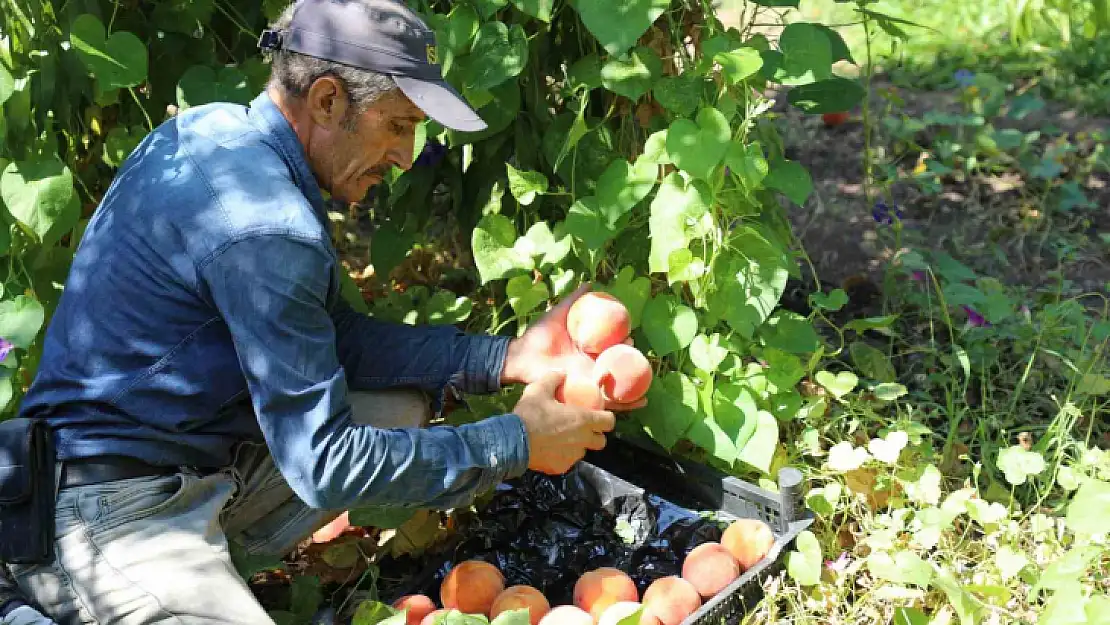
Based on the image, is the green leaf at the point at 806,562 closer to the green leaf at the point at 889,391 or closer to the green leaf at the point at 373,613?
the green leaf at the point at 889,391

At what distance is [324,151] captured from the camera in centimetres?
189

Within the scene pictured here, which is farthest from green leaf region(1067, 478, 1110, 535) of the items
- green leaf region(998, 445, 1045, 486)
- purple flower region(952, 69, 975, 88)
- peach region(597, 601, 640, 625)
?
purple flower region(952, 69, 975, 88)

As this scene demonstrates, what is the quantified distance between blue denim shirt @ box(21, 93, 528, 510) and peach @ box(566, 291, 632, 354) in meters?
0.31

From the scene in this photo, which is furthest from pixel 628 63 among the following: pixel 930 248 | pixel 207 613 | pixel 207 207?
pixel 930 248

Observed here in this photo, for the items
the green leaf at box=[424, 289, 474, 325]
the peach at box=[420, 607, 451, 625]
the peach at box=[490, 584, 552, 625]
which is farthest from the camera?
the green leaf at box=[424, 289, 474, 325]

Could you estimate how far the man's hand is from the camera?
2.21 meters

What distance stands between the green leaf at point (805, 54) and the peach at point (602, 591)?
1.01 metres

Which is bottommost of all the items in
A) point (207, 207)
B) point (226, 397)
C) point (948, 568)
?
point (948, 568)

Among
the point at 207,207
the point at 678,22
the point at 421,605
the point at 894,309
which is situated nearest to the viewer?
the point at 207,207

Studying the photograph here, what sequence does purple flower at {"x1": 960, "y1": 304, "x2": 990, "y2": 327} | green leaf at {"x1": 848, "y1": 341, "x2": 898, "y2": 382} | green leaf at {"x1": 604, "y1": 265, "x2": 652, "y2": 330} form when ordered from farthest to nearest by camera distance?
purple flower at {"x1": 960, "y1": 304, "x2": 990, "y2": 327}
green leaf at {"x1": 848, "y1": 341, "x2": 898, "y2": 382}
green leaf at {"x1": 604, "y1": 265, "x2": 652, "y2": 330}

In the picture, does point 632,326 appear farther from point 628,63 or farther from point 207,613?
point 207,613

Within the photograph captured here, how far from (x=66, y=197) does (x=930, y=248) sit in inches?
103

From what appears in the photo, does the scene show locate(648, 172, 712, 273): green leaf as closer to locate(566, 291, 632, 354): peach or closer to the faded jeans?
locate(566, 291, 632, 354): peach

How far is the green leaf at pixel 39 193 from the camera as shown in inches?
83.9
